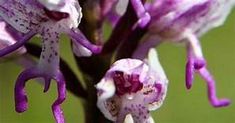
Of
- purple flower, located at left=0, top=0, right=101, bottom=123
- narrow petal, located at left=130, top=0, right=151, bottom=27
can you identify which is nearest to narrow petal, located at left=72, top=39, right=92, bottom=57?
purple flower, located at left=0, top=0, right=101, bottom=123

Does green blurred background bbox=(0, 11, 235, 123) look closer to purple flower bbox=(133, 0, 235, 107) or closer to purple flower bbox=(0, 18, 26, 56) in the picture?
purple flower bbox=(133, 0, 235, 107)

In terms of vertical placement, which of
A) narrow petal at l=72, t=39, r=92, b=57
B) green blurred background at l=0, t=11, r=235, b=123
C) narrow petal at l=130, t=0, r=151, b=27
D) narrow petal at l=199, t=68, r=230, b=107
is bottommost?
narrow petal at l=199, t=68, r=230, b=107

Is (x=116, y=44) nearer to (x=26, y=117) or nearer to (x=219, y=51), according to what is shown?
(x=26, y=117)

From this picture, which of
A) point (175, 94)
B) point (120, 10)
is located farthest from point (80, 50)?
point (175, 94)

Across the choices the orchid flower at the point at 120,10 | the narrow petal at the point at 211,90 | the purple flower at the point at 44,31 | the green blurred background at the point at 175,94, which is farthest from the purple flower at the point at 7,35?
the green blurred background at the point at 175,94

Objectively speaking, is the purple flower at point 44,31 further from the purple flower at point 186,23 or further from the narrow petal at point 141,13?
the purple flower at point 186,23

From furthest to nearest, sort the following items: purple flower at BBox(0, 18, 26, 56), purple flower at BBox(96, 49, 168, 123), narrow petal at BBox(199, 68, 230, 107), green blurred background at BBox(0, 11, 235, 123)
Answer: green blurred background at BBox(0, 11, 235, 123) < narrow petal at BBox(199, 68, 230, 107) < purple flower at BBox(0, 18, 26, 56) < purple flower at BBox(96, 49, 168, 123)

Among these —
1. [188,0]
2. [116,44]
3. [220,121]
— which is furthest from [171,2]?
[220,121]

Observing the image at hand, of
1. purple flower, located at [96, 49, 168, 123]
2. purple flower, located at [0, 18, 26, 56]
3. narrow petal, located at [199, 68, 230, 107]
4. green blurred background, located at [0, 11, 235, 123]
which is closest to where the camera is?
purple flower, located at [96, 49, 168, 123]
